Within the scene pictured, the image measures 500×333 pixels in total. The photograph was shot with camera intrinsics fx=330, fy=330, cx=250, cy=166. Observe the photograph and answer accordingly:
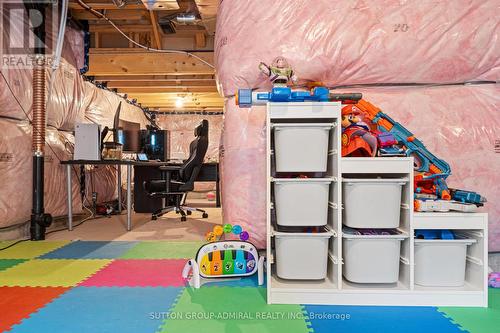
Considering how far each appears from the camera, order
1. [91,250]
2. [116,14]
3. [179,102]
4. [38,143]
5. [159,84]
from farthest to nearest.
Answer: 1. [179,102]
2. [159,84]
3. [116,14]
4. [38,143]
5. [91,250]

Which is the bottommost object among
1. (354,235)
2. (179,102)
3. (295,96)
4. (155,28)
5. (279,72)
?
(354,235)

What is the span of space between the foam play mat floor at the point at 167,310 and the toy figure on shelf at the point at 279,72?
1129mm

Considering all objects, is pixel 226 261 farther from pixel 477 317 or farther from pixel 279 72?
pixel 477 317

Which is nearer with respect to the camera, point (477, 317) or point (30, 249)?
point (477, 317)

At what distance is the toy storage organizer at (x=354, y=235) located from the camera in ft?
5.22

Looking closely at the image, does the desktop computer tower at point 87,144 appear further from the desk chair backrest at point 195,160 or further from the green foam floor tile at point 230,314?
the green foam floor tile at point 230,314

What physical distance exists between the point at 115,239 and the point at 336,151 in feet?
7.40

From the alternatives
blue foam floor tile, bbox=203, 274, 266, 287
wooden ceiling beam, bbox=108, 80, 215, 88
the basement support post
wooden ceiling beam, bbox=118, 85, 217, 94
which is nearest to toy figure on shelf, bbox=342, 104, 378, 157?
blue foam floor tile, bbox=203, 274, 266, 287

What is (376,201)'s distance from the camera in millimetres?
1595

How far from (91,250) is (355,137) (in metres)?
2.14

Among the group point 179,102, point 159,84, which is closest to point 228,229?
point 159,84

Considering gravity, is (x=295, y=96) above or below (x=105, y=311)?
above

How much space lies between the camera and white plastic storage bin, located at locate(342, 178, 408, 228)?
5.23 feet

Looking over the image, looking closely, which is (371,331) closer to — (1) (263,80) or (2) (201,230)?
(1) (263,80)
